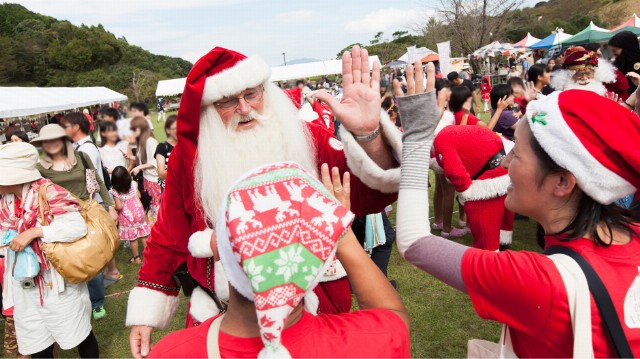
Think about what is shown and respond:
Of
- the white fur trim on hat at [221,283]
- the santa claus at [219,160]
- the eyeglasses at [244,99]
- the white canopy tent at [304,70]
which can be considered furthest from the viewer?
the white canopy tent at [304,70]

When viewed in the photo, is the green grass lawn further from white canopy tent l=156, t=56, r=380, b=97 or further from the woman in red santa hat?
white canopy tent l=156, t=56, r=380, b=97

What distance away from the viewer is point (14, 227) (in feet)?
9.28

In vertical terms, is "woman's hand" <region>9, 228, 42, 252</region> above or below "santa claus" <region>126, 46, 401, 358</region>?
below

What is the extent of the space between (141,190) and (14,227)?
9.86ft

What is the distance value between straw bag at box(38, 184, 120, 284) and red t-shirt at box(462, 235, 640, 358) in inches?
102

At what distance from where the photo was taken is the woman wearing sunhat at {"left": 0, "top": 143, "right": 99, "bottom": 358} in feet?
8.89

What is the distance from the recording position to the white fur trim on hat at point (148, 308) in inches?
72.8

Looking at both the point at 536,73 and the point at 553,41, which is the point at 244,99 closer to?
the point at 536,73

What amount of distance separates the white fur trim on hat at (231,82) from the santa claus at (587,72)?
3.56 meters

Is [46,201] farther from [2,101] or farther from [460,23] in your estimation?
[460,23]

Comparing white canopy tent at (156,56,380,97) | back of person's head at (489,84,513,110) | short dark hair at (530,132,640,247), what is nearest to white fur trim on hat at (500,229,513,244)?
back of person's head at (489,84,513,110)

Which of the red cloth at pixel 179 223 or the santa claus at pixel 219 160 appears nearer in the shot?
the santa claus at pixel 219 160

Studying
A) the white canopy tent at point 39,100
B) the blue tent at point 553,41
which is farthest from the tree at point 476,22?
the white canopy tent at point 39,100

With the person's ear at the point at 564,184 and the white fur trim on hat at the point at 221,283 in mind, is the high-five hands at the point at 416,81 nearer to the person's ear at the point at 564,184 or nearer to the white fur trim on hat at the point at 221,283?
the person's ear at the point at 564,184
